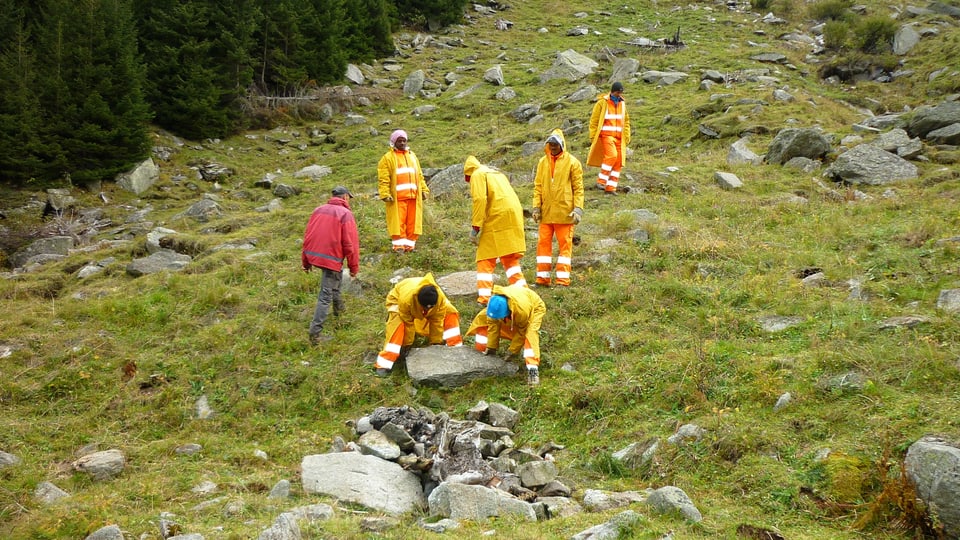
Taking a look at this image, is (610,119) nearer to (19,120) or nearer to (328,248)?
(328,248)

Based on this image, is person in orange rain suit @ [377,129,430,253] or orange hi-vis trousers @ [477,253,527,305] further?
person in orange rain suit @ [377,129,430,253]

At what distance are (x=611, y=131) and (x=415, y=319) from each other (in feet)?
20.1

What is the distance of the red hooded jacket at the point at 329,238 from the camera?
784 cm

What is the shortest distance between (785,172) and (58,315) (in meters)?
12.1

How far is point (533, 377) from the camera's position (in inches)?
270

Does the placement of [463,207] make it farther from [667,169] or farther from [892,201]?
[892,201]

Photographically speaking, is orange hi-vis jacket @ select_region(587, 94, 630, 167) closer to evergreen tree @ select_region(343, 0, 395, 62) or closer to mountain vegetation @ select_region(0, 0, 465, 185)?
mountain vegetation @ select_region(0, 0, 465, 185)

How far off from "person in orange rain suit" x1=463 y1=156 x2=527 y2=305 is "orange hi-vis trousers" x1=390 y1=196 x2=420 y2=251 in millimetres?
2011

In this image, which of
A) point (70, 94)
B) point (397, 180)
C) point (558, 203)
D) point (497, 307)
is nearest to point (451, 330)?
point (497, 307)

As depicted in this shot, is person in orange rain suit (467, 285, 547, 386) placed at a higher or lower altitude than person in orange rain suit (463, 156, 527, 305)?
lower

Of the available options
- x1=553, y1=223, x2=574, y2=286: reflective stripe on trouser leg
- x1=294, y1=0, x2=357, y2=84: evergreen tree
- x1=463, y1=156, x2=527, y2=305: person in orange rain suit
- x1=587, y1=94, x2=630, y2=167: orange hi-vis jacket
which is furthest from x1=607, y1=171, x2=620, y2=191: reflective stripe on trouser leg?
x1=294, y1=0, x2=357, y2=84: evergreen tree

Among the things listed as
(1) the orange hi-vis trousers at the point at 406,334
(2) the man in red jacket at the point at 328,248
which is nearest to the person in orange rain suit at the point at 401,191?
(2) the man in red jacket at the point at 328,248

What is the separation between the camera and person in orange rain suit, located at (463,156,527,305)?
7941 millimetres

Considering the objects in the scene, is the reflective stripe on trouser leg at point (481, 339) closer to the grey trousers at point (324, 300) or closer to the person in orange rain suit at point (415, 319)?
the person in orange rain suit at point (415, 319)
